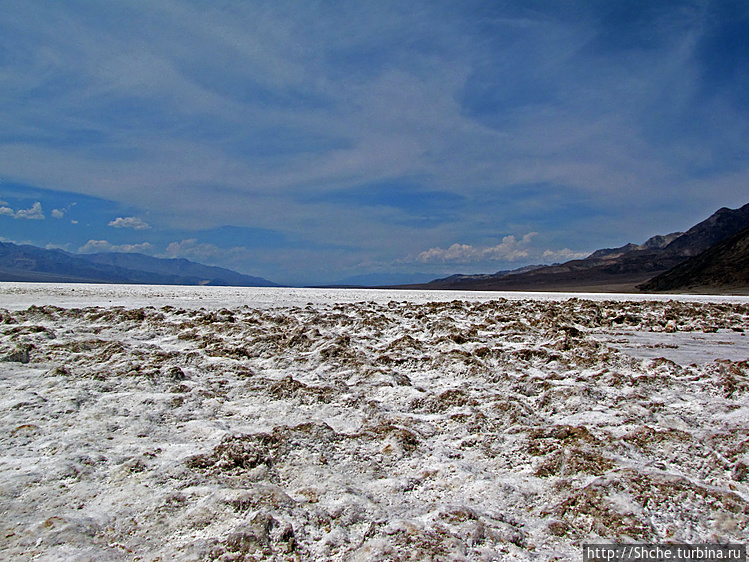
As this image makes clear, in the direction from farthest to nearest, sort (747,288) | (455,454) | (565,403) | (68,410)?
(747,288), (565,403), (68,410), (455,454)

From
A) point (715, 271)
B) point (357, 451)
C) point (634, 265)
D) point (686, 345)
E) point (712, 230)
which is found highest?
point (712, 230)

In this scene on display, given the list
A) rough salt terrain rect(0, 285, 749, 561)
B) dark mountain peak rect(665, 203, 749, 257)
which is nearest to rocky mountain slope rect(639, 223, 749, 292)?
rough salt terrain rect(0, 285, 749, 561)

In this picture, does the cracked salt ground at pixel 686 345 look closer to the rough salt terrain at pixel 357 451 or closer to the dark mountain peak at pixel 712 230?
the rough salt terrain at pixel 357 451

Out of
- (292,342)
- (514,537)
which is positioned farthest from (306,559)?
(292,342)

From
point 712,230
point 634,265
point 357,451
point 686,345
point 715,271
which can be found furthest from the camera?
point 712,230

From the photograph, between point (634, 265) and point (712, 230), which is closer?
point (634, 265)

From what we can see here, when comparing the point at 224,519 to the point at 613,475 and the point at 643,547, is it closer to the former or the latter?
the point at 643,547

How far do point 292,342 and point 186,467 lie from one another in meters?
4.15

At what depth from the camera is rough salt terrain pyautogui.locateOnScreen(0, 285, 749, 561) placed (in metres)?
2.46

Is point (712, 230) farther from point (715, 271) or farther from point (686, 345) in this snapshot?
point (686, 345)

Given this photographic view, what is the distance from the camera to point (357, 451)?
3584 millimetres

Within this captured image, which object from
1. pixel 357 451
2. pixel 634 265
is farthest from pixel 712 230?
pixel 357 451

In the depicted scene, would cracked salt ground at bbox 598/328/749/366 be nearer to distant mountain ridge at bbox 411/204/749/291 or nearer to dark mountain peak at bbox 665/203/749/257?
distant mountain ridge at bbox 411/204/749/291

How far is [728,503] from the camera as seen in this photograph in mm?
2713
